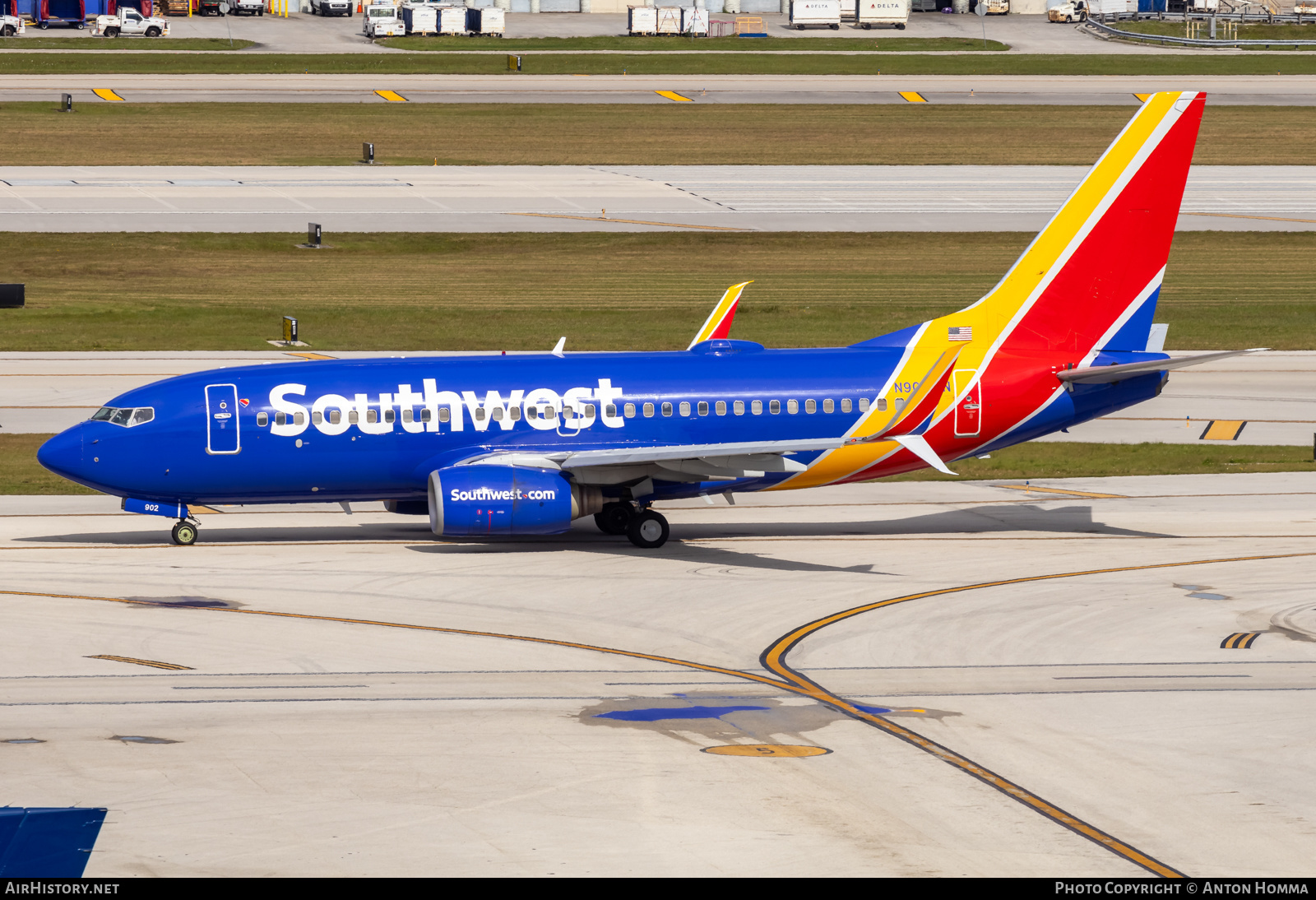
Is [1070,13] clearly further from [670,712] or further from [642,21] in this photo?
[670,712]

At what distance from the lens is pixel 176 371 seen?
186 ft

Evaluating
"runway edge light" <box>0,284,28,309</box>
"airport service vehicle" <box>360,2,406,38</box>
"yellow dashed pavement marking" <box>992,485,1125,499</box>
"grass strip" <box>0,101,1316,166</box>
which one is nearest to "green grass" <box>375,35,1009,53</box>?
"airport service vehicle" <box>360,2,406,38</box>

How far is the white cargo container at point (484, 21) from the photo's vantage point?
155250mm

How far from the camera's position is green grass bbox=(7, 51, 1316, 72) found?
132000 millimetres

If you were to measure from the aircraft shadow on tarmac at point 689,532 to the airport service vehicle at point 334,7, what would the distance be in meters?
138

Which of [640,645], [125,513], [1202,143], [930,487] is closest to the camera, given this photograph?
[640,645]

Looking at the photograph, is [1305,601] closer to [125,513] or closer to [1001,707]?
[1001,707]

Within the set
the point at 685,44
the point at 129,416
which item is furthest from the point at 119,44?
the point at 129,416

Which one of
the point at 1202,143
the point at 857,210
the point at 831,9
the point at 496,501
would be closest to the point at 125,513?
the point at 496,501

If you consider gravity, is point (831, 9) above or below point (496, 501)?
above

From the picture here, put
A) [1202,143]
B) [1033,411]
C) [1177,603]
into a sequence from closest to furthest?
[1177,603] < [1033,411] < [1202,143]

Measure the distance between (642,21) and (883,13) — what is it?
87.3 ft

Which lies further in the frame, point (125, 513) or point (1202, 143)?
point (1202, 143)
